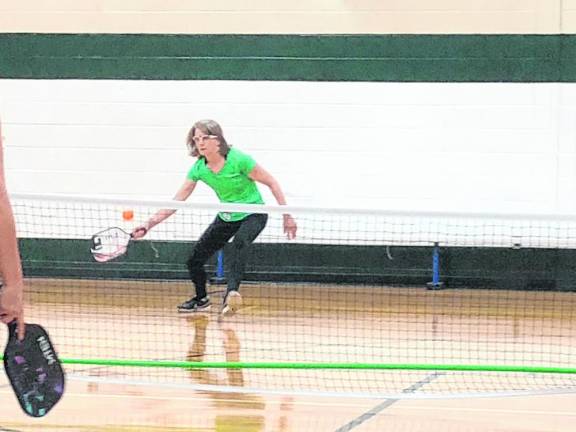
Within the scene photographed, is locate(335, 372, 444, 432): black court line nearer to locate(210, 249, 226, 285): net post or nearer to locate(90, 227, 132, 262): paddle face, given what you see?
locate(90, 227, 132, 262): paddle face

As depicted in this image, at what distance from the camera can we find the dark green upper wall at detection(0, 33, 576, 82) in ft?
37.9

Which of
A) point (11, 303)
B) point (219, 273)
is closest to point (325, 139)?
point (219, 273)

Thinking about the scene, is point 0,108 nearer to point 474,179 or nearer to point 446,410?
point 474,179

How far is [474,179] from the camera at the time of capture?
11.7 meters

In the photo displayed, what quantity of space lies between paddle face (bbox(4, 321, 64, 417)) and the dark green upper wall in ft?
27.9

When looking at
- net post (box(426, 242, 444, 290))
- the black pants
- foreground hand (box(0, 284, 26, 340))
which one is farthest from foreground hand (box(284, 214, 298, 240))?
foreground hand (box(0, 284, 26, 340))

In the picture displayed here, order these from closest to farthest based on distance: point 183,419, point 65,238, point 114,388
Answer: point 183,419 < point 114,388 < point 65,238

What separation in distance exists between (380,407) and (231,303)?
12.8 ft

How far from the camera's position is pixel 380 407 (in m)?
6.55

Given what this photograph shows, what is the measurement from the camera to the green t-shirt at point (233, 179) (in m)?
9.92

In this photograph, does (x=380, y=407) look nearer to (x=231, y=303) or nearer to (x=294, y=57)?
(x=231, y=303)
